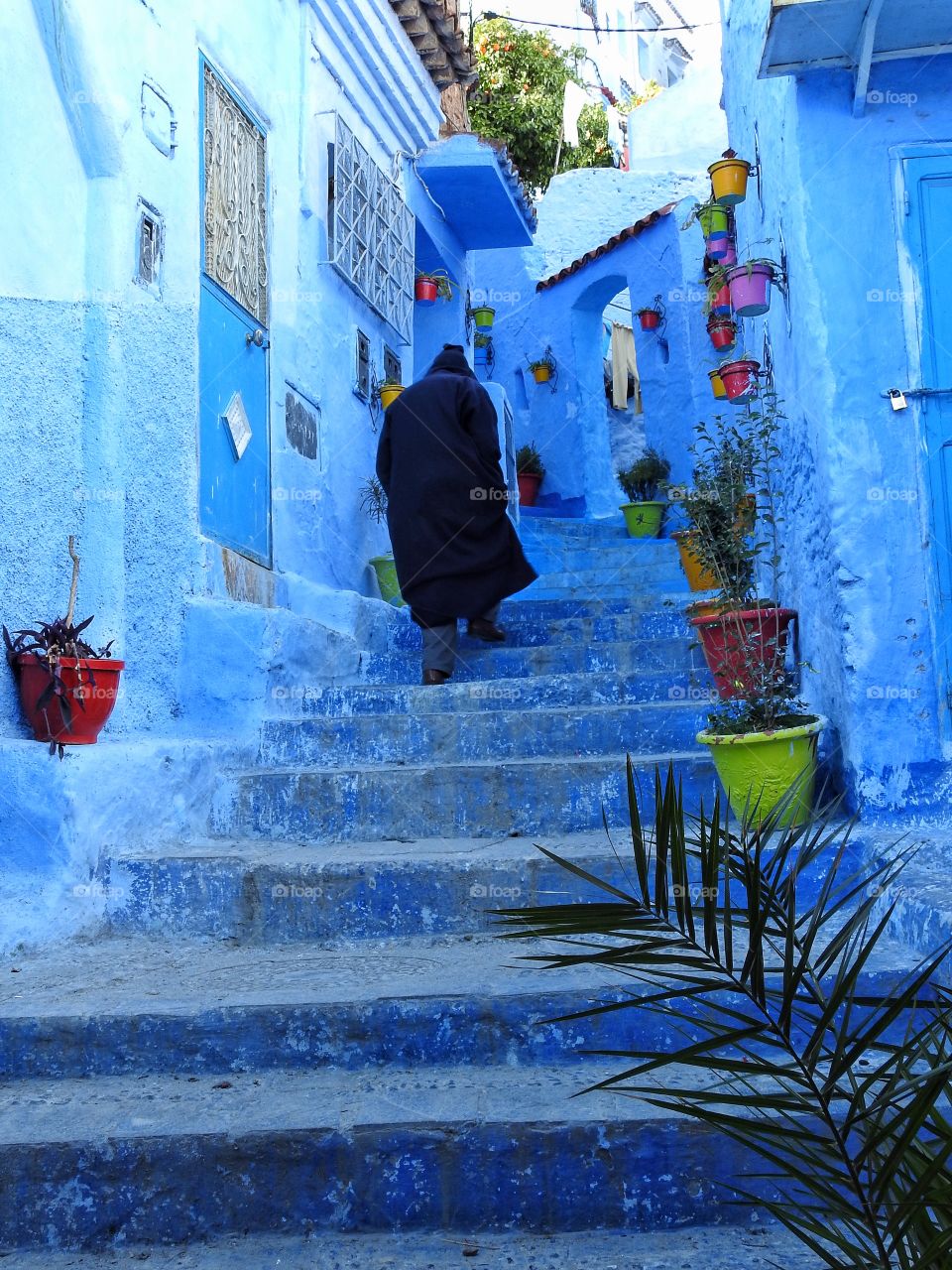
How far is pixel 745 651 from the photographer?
4164 mm

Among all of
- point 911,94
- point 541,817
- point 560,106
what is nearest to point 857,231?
point 911,94

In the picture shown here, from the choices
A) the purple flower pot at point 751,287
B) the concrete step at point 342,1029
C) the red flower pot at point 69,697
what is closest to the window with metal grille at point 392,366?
the purple flower pot at point 751,287

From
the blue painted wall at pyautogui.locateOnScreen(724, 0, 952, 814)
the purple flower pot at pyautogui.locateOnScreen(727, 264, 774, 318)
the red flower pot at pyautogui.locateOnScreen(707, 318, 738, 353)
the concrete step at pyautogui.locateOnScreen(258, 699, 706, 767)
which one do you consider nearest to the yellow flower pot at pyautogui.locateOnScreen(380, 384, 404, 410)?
the red flower pot at pyautogui.locateOnScreen(707, 318, 738, 353)

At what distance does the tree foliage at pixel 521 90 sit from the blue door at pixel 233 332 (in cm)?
1033

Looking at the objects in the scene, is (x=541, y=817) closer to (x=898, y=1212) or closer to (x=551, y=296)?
(x=898, y=1212)

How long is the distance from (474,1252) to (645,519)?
951 cm

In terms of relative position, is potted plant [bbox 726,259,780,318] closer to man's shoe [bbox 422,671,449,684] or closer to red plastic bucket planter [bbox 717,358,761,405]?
red plastic bucket planter [bbox 717,358,761,405]

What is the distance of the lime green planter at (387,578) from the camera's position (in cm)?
780

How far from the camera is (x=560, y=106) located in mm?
16219

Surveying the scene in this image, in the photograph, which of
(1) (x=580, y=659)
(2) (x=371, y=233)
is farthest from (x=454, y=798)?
(2) (x=371, y=233)

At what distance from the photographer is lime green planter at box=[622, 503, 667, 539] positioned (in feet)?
37.1

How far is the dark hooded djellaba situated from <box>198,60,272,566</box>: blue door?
69 centimetres

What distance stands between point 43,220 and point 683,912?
13.6 feet

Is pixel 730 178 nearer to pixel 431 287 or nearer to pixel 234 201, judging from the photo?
pixel 234 201
